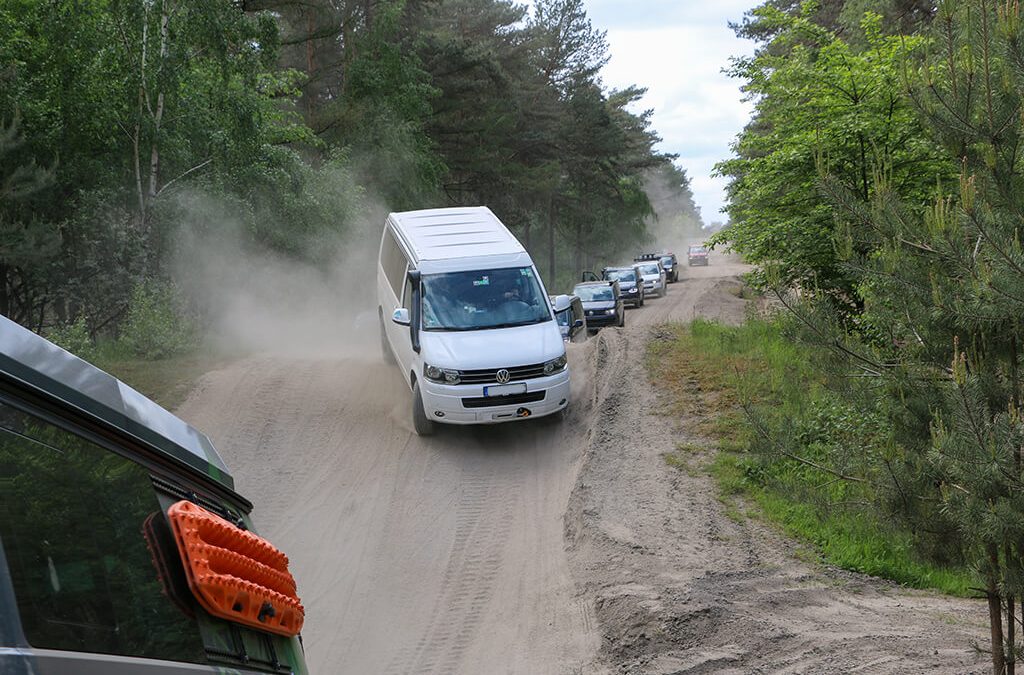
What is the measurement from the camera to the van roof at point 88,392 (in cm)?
218

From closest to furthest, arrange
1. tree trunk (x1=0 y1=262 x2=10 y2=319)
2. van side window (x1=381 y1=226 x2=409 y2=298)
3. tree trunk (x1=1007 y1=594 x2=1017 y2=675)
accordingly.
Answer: tree trunk (x1=1007 y1=594 x2=1017 y2=675) < van side window (x1=381 y1=226 x2=409 y2=298) < tree trunk (x1=0 y1=262 x2=10 y2=319)

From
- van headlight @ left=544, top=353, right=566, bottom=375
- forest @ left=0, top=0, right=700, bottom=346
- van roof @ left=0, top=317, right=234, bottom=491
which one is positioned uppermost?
forest @ left=0, top=0, right=700, bottom=346

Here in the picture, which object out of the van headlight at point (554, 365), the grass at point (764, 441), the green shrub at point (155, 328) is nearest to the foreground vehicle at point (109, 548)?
the grass at point (764, 441)

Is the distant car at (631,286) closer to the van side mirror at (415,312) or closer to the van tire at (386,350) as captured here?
the van tire at (386,350)

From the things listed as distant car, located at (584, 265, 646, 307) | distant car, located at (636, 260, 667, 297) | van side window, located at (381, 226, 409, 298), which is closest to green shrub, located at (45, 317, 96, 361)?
van side window, located at (381, 226, 409, 298)

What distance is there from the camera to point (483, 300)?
13.7m

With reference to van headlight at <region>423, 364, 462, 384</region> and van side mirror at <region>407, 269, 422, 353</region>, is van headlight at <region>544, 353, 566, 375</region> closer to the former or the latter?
van headlight at <region>423, 364, 462, 384</region>

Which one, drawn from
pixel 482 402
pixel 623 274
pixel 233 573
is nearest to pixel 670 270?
pixel 623 274

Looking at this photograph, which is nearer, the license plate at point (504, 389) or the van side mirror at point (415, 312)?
the license plate at point (504, 389)

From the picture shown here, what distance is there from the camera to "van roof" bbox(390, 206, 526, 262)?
14367 millimetres

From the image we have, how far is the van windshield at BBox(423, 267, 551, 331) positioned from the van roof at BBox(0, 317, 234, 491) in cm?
1028

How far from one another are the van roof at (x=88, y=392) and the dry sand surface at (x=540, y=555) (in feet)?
16.0

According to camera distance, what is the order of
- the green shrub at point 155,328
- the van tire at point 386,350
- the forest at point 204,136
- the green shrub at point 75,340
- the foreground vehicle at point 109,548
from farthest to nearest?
the forest at point 204,136 → the green shrub at point 155,328 → the van tire at point 386,350 → the green shrub at point 75,340 → the foreground vehicle at point 109,548

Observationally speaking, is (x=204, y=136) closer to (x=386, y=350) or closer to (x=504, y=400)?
(x=386, y=350)
